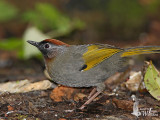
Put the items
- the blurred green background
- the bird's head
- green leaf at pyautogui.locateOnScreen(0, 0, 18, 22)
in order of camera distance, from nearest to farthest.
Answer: the bird's head → green leaf at pyautogui.locateOnScreen(0, 0, 18, 22) → the blurred green background

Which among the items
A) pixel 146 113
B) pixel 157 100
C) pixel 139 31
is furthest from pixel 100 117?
pixel 139 31

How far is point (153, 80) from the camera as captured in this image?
11.9 feet

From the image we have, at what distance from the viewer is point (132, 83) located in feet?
13.5

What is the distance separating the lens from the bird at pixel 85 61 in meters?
3.84

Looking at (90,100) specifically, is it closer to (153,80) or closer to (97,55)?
(97,55)

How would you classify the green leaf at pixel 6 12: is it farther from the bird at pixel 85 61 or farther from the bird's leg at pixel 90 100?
the bird's leg at pixel 90 100

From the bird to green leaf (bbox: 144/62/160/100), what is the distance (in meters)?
0.31

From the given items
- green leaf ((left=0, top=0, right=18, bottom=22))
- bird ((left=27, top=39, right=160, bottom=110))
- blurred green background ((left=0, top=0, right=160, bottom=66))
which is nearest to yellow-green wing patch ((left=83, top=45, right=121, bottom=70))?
bird ((left=27, top=39, right=160, bottom=110))

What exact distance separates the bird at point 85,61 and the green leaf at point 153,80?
31 centimetres

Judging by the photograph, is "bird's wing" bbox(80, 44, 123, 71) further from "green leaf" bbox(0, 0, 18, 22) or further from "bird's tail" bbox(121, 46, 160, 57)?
"green leaf" bbox(0, 0, 18, 22)

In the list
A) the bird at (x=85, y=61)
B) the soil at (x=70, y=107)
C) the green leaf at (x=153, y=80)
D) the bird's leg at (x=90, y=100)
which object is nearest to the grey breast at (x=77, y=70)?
the bird at (x=85, y=61)

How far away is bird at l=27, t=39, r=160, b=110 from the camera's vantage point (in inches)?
151

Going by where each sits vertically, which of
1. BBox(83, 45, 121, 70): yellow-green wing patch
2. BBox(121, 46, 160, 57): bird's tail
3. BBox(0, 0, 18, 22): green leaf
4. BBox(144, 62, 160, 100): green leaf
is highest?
BBox(0, 0, 18, 22): green leaf

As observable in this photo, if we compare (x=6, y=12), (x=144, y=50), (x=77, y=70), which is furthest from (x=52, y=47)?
(x=6, y=12)
